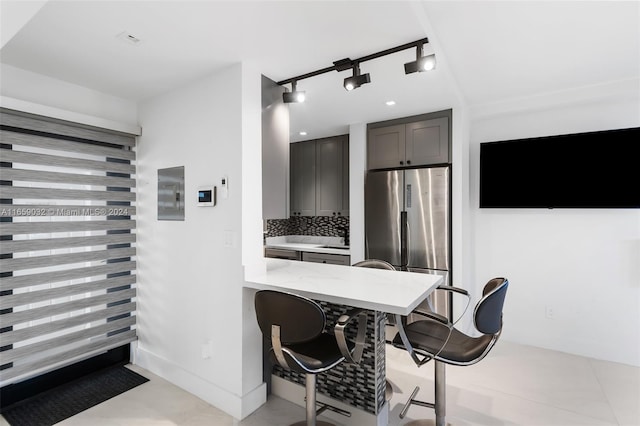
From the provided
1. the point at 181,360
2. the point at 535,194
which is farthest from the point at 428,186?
the point at 181,360

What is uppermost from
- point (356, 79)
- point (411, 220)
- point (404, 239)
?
point (356, 79)

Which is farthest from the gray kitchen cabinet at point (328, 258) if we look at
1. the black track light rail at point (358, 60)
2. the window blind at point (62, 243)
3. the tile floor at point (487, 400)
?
the black track light rail at point (358, 60)

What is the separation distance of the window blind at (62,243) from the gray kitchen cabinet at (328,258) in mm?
2049

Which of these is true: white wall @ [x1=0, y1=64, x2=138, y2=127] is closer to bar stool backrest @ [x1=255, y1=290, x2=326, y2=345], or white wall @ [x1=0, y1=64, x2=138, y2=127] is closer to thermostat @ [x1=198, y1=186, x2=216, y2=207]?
thermostat @ [x1=198, y1=186, x2=216, y2=207]

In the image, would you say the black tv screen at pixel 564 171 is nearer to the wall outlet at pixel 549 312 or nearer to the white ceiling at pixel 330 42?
the white ceiling at pixel 330 42

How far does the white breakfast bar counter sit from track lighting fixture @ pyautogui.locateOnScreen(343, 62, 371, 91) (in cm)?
129

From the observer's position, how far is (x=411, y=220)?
3564mm

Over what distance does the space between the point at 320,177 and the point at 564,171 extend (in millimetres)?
2809

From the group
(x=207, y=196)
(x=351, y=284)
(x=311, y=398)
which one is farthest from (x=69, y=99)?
(x=311, y=398)

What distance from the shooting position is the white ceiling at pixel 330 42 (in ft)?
5.66

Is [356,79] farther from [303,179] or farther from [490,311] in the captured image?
[303,179]

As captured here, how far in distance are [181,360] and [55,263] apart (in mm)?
1222

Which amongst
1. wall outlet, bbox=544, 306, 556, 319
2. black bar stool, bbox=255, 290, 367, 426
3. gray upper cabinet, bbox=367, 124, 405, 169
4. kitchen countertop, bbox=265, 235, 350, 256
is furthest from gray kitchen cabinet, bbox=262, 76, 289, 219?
wall outlet, bbox=544, 306, 556, 319

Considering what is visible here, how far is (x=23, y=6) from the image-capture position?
1062 mm
